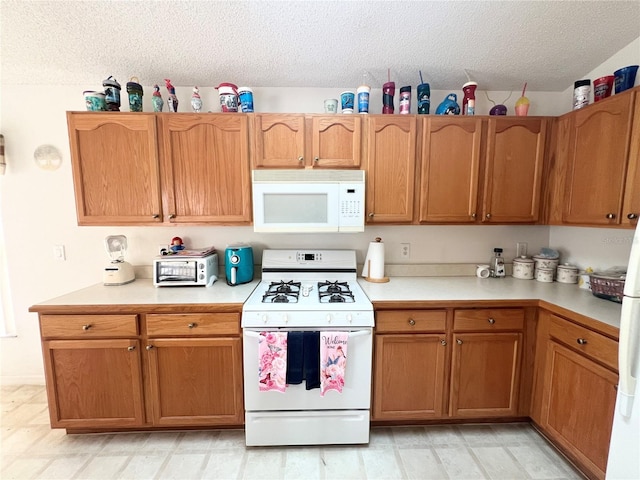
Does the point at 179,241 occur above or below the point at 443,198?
below

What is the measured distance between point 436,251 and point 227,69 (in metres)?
2.10

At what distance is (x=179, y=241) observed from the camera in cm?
205

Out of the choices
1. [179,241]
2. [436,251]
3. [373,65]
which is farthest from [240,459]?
[373,65]

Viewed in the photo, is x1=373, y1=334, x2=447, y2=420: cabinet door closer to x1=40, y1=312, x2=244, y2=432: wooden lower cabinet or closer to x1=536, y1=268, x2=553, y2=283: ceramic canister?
x1=40, y1=312, x2=244, y2=432: wooden lower cabinet

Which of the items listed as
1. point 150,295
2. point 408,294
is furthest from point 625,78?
point 150,295

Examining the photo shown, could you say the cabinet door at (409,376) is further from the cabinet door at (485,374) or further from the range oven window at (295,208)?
the range oven window at (295,208)

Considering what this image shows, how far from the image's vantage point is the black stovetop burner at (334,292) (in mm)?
1602

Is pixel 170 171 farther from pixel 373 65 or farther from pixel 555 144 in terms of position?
pixel 555 144

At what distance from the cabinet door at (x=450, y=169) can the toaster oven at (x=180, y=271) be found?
1605 mm

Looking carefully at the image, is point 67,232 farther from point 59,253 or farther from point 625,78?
point 625,78

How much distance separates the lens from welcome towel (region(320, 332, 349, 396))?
4.88ft

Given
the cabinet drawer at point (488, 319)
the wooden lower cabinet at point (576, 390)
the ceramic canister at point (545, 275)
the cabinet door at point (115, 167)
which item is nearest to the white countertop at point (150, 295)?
the cabinet door at point (115, 167)

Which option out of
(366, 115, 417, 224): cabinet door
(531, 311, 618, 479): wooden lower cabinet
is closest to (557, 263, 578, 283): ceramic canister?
(531, 311, 618, 479): wooden lower cabinet

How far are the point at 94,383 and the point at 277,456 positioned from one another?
1.19 metres
